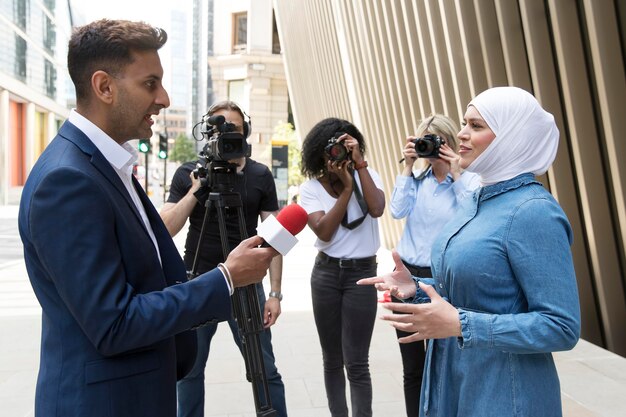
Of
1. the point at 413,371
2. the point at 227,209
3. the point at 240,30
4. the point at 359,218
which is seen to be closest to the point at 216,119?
the point at 227,209

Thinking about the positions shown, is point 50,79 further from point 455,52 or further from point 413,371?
point 413,371

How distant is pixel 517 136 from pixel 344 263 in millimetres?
1929

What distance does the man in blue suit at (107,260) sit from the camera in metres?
1.63

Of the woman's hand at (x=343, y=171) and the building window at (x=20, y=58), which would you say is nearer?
the woman's hand at (x=343, y=171)

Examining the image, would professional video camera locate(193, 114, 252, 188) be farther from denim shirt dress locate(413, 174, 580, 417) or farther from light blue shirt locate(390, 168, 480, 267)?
denim shirt dress locate(413, 174, 580, 417)

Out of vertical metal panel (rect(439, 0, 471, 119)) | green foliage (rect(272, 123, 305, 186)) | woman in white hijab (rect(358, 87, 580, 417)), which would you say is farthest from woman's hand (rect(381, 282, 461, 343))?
green foliage (rect(272, 123, 305, 186))

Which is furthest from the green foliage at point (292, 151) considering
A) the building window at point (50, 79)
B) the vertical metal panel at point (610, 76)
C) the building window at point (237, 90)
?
the vertical metal panel at point (610, 76)

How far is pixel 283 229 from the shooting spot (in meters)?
2.02

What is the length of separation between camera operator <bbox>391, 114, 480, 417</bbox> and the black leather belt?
226 mm

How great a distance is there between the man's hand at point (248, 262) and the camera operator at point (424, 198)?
1914 mm

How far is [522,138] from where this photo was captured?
2.01 metres

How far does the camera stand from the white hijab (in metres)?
2.01

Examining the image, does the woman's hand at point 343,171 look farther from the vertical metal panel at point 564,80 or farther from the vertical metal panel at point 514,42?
the vertical metal panel at point 514,42

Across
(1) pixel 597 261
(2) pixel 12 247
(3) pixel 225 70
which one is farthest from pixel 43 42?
(1) pixel 597 261
